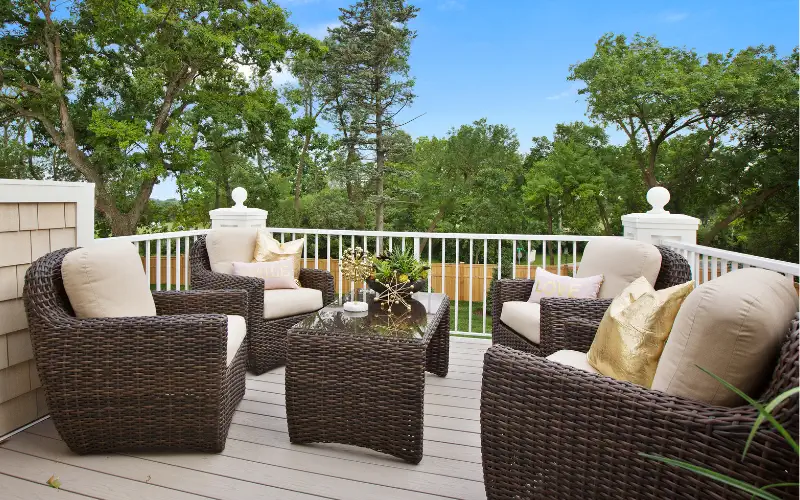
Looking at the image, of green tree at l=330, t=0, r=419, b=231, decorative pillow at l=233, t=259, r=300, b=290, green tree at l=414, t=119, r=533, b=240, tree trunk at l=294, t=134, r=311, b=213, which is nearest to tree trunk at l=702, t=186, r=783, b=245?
green tree at l=414, t=119, r=533, b=240

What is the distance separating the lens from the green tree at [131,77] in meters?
13.0

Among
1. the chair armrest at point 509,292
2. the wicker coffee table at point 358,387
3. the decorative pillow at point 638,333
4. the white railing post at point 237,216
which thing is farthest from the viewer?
the white railing post at point 237,216

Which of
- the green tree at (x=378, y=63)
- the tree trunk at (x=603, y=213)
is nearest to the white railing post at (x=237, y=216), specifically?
the green tree at (x=378, y=63)

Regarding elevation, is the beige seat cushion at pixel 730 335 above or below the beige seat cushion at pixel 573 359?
above

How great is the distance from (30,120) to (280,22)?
687 cm

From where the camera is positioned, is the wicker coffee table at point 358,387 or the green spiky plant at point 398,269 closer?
the wicker coffee table at point 358,387

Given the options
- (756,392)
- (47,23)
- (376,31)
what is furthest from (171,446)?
(376,31)

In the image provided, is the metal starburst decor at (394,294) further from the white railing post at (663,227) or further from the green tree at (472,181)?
the green tree at (472,181)

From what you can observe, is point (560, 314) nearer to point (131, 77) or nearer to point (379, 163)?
point (379, 163)

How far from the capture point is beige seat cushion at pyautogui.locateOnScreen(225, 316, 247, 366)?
2433 millimetres

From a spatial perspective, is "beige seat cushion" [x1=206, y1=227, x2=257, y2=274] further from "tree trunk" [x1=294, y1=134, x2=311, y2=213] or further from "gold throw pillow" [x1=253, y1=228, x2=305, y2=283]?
"tree trunk" [x1=294, y1=134, x2=311, y2=213]

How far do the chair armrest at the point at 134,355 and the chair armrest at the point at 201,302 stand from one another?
54cm

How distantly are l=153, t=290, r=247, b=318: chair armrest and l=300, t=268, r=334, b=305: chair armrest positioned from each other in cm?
100

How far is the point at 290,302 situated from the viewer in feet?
11.6
